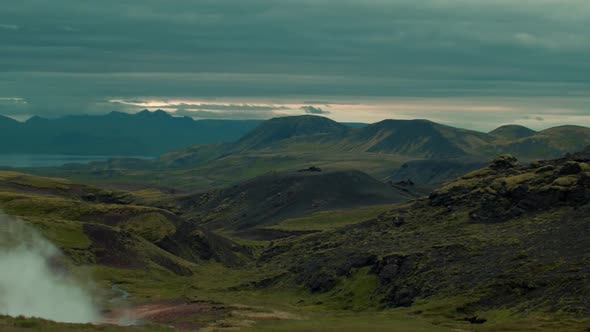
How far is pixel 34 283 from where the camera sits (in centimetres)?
12294

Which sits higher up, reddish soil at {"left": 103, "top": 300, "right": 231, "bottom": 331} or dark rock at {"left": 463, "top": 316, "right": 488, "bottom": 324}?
dark rock at {"left": 463, "top": 316, "right": 488, "bottom": 324}

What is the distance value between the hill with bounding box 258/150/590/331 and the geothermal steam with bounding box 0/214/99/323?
4578 cm

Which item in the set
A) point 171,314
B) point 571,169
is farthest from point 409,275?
point 571,169

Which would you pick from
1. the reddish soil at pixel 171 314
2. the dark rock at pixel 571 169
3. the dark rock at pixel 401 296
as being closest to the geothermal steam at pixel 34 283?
the reddish soil at pixel 171 314

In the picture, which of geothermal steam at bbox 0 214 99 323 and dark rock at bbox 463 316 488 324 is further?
dark rock at bbox 463 316 488 324

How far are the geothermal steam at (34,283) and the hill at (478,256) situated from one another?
4578 centimetres

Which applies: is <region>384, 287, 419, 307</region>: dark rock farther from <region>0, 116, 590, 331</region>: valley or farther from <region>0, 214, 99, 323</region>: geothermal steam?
<region>0, 214, 99, 323</region>: geothermal steam

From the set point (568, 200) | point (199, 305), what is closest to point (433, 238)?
point (568, 200)

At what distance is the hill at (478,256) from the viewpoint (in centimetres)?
11025

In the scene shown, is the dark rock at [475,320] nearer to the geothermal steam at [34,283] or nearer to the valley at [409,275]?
the valley at [409,275]

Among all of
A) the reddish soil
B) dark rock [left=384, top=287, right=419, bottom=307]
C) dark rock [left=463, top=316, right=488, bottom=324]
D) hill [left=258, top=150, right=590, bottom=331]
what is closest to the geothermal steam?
the reddish soil

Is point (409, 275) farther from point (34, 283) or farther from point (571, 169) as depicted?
point (34, 283)

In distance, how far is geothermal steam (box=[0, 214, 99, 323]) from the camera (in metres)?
103

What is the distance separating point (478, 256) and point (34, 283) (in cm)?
7296
